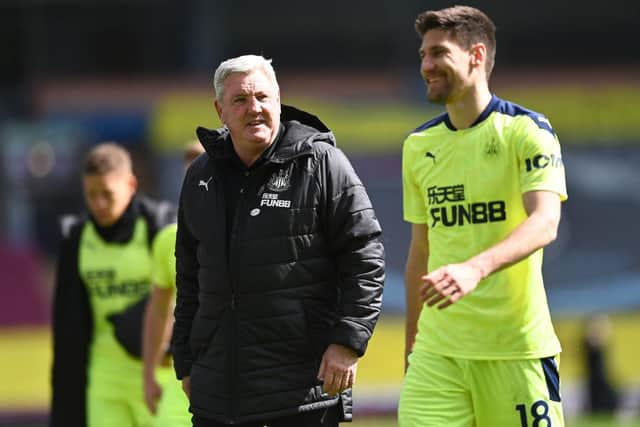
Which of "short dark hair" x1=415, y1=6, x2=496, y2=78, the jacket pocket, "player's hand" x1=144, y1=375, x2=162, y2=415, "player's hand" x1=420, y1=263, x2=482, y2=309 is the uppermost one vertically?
"short dark hair" x1=415, y1=6, x2=496, y2=78

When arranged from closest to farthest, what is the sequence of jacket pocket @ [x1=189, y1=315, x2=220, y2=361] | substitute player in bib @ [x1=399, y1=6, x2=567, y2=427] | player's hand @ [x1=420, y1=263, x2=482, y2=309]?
player's hand @ [x1=420, y1=263, x2=482, y2=309]
jacket pocket @ [x1=189, y1=315, x2=220, y2=361]
substitute player in bib @ [x1=399, y1=6, x2=567, y2=427]

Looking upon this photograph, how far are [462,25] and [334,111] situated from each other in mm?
21290

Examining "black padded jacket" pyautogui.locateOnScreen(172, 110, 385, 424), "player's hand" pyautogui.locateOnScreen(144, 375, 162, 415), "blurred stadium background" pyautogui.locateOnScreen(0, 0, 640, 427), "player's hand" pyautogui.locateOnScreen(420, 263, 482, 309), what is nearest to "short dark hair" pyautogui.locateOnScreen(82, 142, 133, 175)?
"player's hand" pyautogui.locateOnScreen(144, 375, 162, 415)

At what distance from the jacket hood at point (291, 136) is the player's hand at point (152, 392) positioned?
7.79 ft

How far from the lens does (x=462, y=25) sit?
248 inches

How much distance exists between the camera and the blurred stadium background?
79.0ft

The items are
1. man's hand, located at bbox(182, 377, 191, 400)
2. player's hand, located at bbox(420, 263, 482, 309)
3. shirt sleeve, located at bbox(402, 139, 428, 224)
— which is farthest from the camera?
shirt sleeve, located at bbox(402, 139, 428, 224)

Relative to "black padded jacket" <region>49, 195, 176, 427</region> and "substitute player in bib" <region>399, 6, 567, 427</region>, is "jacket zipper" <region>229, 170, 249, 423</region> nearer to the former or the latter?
"substitute player in bib" <region>399, 6, 567, 427</region>

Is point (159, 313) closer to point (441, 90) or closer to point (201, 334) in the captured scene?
point (201, 334)

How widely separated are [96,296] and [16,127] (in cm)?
2211

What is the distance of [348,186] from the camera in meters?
5.55

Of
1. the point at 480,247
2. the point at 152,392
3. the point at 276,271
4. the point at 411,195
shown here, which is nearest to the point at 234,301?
the point at 276,271

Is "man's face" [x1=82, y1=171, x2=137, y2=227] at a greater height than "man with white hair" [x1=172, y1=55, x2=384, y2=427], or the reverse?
"man's face" [x1=82, y1=171, x2=137, y2=227]

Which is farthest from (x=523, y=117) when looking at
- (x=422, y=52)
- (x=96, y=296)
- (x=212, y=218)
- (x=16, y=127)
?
(x=16, y=127)
